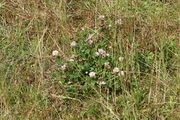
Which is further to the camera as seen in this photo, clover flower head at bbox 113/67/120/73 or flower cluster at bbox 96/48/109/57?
flower cluster at bbox 96/48/109/57

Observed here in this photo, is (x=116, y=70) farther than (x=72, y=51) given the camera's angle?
No

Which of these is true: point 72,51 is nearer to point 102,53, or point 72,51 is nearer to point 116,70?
point 102,53

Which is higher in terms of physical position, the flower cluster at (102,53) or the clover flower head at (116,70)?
the flower cluster at (102,53)

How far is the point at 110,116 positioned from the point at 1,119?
654mm

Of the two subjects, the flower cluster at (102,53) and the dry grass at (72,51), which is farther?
the flower cluster at (102,53)

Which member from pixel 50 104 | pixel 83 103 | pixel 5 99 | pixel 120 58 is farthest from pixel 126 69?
pixel 5 99

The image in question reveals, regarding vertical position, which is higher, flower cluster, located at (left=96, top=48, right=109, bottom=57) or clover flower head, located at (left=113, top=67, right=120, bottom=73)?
flower cluster, located at (left=96, top=48, right=109, bottom=57)

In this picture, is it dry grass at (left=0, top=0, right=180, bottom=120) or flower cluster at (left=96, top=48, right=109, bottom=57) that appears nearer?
dry grass at (left=0, top=0, right=180, bottom=120)

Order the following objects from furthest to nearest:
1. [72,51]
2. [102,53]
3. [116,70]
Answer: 1. [72,51]
2. [102,53]
3. [116,70]

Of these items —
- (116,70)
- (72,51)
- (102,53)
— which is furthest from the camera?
(72,51)

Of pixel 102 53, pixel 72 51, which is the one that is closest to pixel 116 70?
pixel 102 53

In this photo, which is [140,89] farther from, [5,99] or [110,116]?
[5,99]

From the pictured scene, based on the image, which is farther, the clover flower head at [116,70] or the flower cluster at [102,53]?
the flower cluster at [102,53]

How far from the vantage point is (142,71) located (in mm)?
2650
